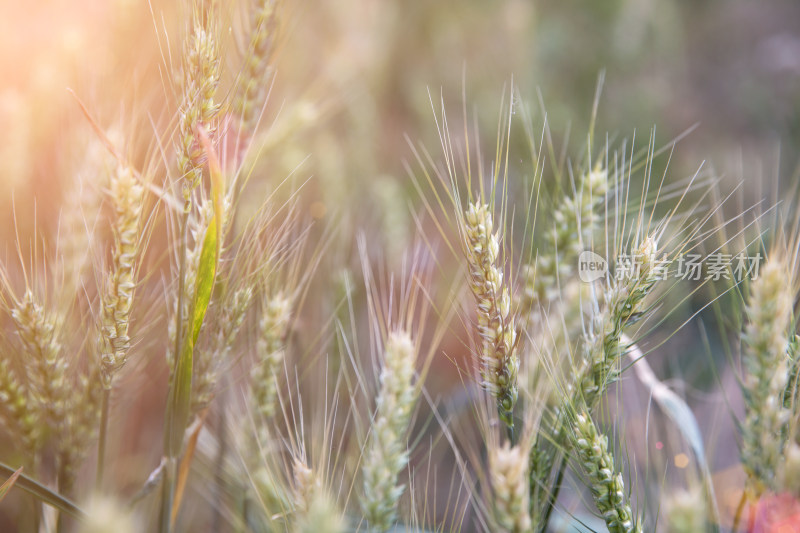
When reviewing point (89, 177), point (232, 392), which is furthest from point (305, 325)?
point (89, 177)

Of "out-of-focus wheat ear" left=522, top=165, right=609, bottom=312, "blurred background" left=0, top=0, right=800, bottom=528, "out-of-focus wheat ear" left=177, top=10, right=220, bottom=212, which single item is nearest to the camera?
"out-of-focus wheat ear" left=177, top=10, right=220, bottom=212

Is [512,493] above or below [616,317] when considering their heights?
below

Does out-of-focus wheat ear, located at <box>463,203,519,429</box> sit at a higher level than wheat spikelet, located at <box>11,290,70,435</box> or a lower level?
higher

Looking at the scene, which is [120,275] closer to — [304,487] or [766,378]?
[304,487]

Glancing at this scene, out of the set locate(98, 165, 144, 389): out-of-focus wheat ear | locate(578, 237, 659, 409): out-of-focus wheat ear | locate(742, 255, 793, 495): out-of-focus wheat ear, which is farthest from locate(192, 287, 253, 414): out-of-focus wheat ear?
locate(742, 255, 793, 495): out-of-focus wheat ear

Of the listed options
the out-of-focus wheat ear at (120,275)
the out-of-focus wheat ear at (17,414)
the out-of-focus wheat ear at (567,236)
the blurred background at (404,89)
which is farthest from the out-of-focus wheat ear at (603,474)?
the out-of-focus wheat ear at (17,414)

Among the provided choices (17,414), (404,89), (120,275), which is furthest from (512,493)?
(404,89)

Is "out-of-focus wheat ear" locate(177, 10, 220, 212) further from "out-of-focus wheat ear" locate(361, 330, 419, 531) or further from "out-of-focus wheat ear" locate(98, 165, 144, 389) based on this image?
"out-of-focus wheat ear" locate(361, 330, 419, 531)

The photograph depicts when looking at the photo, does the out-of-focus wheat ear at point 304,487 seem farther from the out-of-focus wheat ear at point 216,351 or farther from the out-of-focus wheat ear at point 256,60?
the out-of-focus wheat ear at point 256,60
